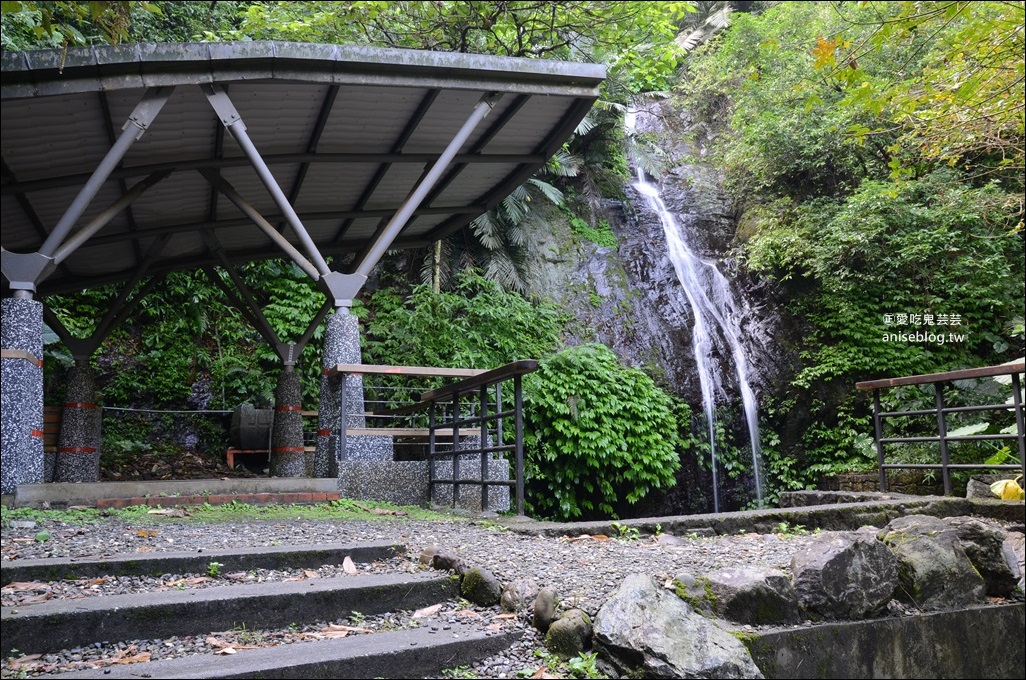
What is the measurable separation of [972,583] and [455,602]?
2.58 metres

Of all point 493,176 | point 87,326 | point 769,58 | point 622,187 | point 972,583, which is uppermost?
point 769,58

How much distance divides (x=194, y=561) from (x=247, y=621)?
704 mm

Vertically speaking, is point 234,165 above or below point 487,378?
above

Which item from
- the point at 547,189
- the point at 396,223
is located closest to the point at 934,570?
the point at 396,223

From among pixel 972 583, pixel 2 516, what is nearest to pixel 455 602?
pixel 972 583

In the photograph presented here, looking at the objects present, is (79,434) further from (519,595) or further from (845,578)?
(845,578)

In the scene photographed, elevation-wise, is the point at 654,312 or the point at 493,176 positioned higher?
the point at 493,176

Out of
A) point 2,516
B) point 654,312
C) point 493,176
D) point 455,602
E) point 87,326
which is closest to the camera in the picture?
point 455,602

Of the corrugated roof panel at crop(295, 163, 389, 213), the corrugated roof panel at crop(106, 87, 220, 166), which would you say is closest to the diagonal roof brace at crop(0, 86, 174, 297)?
the corrugated roof panel at crop(106, 87, 220, 166)

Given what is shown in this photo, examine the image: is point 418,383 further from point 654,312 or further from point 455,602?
point 455,602

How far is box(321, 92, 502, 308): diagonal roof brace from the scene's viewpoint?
758 cm

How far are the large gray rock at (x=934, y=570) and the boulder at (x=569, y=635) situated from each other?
1.68m

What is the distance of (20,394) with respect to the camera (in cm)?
568

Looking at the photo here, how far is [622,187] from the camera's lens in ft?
54.4
